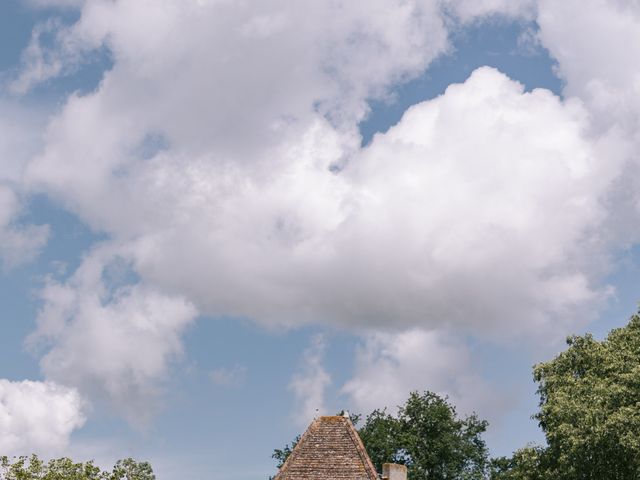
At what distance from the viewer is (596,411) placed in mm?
44844

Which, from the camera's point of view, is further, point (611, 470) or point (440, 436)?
point (440, 436)

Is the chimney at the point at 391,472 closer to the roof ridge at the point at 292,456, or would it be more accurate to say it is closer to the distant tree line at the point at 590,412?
the roof ridge at the point at 292,456

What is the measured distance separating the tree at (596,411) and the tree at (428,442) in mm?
26912

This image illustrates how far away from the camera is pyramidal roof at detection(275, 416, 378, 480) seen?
37.3 meters

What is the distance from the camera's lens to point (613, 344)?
50844 millimetres

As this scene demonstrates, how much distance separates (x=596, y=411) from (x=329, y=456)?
593 inches

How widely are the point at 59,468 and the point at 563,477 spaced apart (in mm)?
29732

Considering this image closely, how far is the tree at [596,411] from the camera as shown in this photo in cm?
4384

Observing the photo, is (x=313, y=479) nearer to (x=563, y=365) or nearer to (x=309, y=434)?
(x=309, y=434)

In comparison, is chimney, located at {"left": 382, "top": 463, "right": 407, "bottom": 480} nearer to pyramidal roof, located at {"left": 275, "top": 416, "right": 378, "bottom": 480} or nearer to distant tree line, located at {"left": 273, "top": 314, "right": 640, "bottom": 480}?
pyramidal roof, located at {"left": 275, "top": 416, "right": 378, "bottom": 480}

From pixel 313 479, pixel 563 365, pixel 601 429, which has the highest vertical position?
pixel 563 365

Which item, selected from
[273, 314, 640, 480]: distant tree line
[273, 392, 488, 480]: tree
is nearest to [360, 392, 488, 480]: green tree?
[273, 392, 488, 480]: tree

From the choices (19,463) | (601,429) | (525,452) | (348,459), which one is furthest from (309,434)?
(19,463)

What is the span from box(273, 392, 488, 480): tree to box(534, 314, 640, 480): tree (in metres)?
26.9
